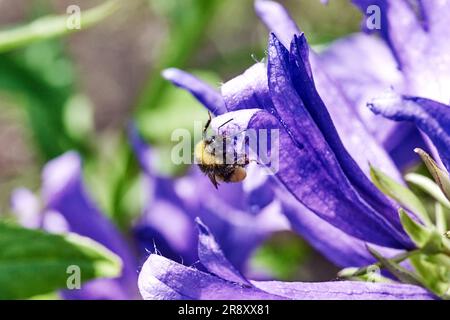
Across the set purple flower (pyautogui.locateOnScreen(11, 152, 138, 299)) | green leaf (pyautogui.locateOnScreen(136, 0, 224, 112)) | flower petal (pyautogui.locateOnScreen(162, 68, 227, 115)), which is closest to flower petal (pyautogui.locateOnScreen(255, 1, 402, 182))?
flower petal (pyautogui.locateOnScreen(162, 68, 227, 115))

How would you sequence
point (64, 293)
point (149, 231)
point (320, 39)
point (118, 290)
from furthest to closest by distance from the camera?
point (320, 39) → point (149, 231) → point (118, 290) → point (64, 293)

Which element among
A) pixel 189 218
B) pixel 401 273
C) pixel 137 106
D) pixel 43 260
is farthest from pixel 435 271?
pixel 137 106

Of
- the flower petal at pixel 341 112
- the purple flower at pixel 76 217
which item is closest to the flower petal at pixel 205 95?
the flower petal at pixel 341 112

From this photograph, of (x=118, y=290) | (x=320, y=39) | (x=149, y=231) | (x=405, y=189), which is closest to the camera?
(x=405, y=189)

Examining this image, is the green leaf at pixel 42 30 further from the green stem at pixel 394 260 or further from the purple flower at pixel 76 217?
the green stem at pixel 394 260

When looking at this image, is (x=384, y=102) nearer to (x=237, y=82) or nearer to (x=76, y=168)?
(x=237, y=82)

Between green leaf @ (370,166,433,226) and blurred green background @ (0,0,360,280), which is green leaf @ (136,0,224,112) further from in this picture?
green leaf @ (370,166,433,226)
